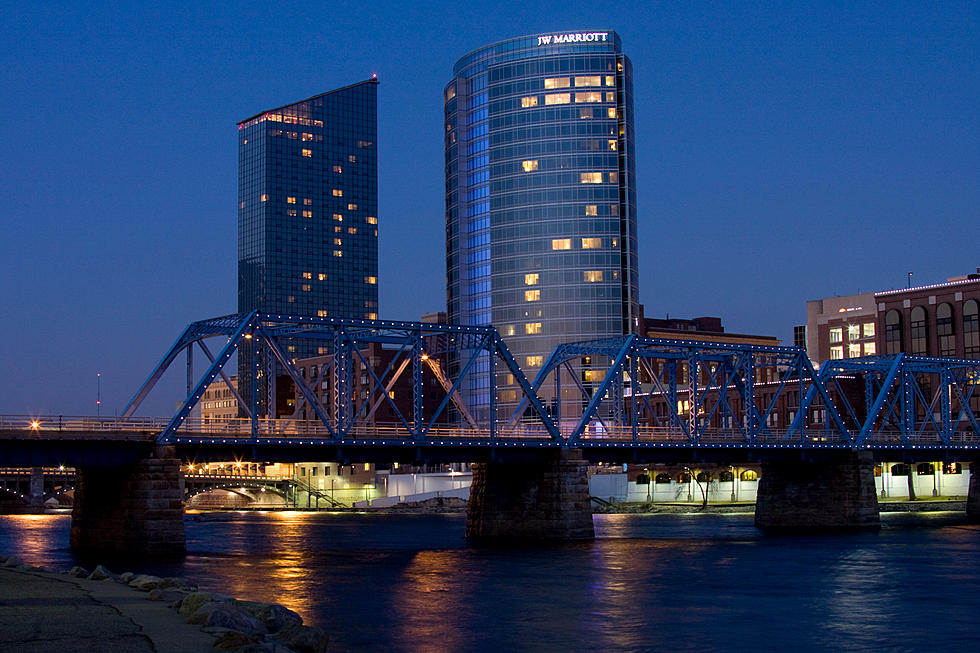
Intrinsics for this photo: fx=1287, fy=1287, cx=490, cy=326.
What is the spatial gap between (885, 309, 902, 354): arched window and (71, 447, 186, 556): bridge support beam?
439 feet

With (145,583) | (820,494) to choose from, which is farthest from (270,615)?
(820,494)

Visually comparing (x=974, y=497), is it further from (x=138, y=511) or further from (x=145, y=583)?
(x=145, y=583)

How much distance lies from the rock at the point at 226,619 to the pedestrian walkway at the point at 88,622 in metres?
0.42

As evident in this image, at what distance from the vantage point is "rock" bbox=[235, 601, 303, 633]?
35844 mm

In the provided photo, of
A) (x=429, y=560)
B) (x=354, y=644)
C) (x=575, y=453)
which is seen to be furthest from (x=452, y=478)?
(x=354, y=644)

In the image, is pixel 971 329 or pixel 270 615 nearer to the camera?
pixel 270 615

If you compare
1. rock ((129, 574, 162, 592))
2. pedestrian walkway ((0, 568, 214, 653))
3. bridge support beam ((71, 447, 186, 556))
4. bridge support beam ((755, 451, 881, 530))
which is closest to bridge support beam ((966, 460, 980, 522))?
bridge support beam ((755, 451, 881, 530))

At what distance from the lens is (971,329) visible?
174250 millimetres

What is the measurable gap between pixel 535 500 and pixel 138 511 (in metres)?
28.9

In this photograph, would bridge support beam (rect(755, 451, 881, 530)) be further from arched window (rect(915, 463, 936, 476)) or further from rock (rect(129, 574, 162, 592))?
rock (rect(129, 574, 162, 592))

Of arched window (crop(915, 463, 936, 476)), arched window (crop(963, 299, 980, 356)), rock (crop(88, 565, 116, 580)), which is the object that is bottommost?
rock (crop(88, 565, 116, 580))

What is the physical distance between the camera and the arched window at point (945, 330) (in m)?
177

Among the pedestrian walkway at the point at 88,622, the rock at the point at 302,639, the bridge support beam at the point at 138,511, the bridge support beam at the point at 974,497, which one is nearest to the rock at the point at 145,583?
the pedestrian walkway at the point at 88,622

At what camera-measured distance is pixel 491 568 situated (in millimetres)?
68750
